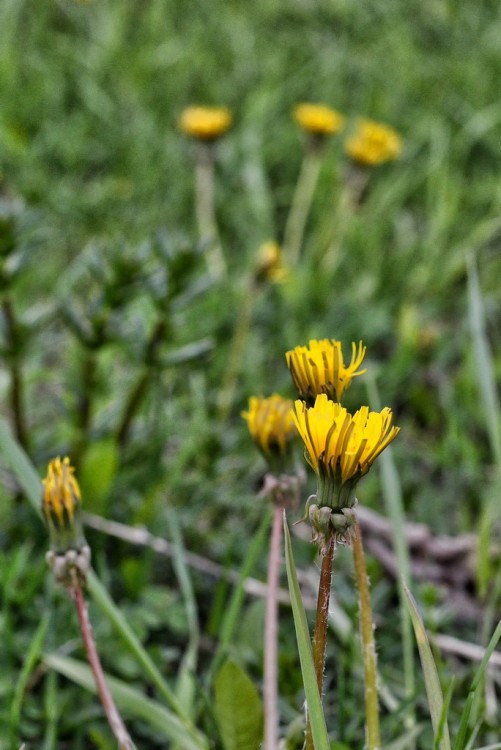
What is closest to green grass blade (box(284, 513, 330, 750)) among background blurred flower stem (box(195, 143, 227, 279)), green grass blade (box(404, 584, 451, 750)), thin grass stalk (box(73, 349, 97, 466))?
green grass blade (box(404, 584, 451, 750))

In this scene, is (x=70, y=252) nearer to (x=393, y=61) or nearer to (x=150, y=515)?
(x=150, y=515)

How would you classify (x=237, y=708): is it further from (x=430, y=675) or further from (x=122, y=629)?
(x=430, y=675)

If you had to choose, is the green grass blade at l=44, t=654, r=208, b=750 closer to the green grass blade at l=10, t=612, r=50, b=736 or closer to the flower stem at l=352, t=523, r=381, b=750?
the green grass blade at l=10, t=612, r=50, b=736

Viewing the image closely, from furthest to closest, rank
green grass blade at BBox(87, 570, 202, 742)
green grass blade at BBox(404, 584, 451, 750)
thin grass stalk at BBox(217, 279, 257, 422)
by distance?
thin grass stalk at BBox(217, 279, 257, 422) < green grass blade at BBox(87, 570, 202, 742) < green grass blade at BBox(404, 584, 451, 750)

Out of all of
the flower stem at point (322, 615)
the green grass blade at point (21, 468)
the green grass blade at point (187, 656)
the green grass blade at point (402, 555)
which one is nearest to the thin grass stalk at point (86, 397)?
the green grass blade at point (187, 656)

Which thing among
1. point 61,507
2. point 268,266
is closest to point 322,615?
point 61,507

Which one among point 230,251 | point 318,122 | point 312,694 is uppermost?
point 318,122
